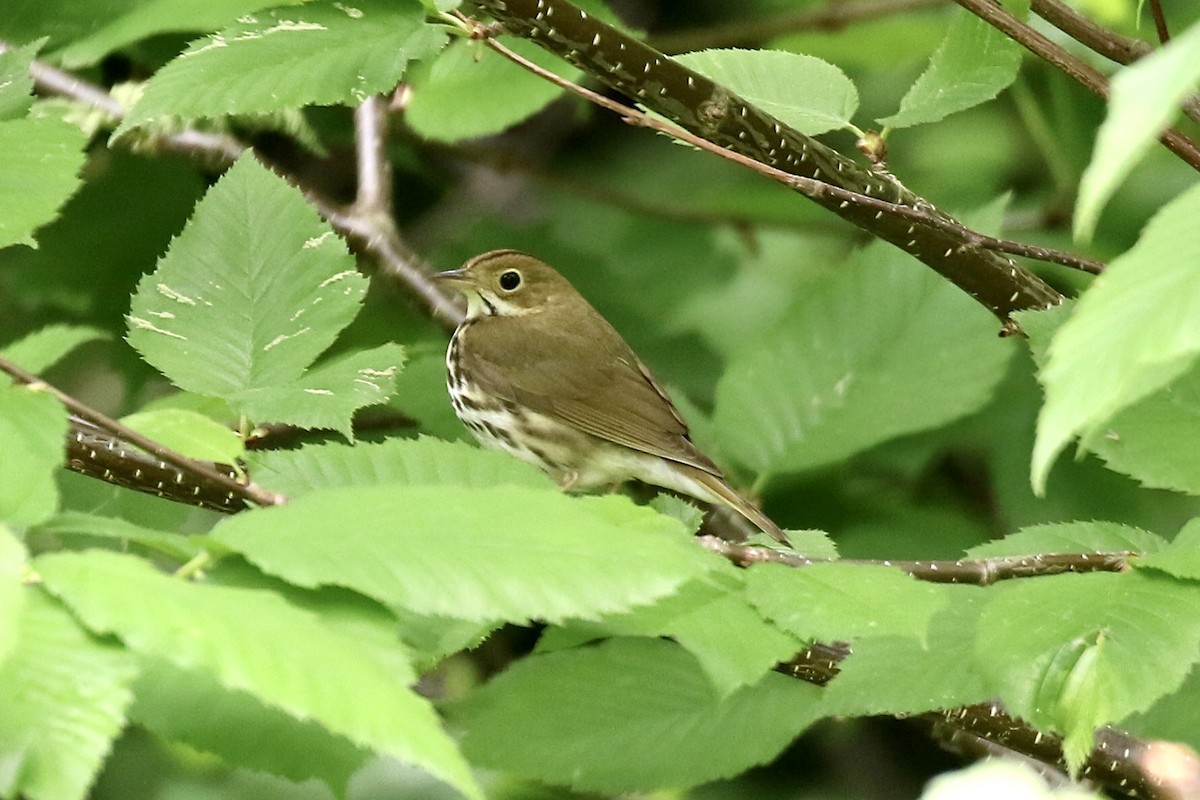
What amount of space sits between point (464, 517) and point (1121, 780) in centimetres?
93

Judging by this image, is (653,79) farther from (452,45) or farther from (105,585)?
(105,585)

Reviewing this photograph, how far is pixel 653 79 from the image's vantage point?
1765mm

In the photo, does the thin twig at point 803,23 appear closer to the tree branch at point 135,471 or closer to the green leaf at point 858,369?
the green leaf at point 858,369

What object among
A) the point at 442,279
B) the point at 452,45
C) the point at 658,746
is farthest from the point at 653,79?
the point at 442,279

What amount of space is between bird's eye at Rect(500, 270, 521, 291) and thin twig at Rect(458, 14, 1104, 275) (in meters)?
1.67

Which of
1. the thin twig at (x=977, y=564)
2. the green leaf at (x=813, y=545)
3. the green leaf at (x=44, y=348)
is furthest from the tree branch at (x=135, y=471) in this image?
the green leaf at (x=813, y=545)

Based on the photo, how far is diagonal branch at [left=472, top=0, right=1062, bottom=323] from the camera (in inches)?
68.9

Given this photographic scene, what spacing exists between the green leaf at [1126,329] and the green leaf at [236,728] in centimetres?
73

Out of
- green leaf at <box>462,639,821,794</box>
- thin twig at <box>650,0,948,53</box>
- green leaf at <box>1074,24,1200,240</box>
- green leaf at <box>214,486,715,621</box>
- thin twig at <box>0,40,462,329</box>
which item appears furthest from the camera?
thin twig at <box>650,0,948,53</box>

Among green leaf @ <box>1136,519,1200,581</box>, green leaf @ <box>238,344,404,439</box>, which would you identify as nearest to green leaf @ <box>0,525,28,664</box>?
green leaf @ <box>238,344,404,439</box>

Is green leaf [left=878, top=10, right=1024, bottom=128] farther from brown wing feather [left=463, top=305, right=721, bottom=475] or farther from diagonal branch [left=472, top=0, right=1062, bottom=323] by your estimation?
brown wing feather [left=463, top=305, right=721, bottom=475]

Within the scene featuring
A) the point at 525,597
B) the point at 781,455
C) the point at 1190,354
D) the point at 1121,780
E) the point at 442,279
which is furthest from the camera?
the point at 442,279

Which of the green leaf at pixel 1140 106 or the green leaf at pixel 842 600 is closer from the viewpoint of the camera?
the green leaf at pixel 1140 106

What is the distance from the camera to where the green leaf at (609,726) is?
2.02 meters
